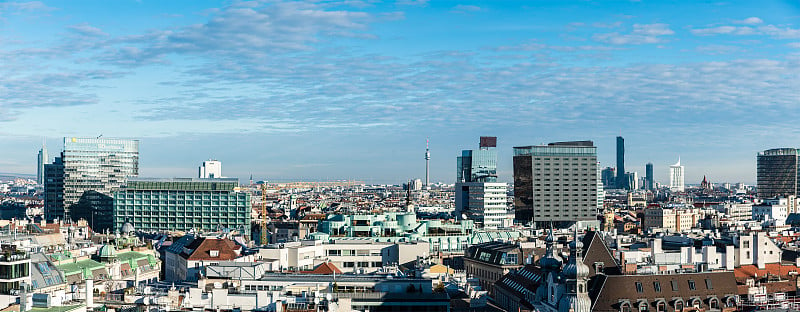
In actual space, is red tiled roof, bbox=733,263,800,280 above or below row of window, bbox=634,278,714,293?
below

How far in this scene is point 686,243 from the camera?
13450 centimetres

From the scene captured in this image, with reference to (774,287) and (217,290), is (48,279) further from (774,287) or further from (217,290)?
(774,287)

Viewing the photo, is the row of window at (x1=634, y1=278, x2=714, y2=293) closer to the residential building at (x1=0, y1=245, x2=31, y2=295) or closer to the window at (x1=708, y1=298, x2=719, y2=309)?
the window at (x1=708, y1=298, x2=719, y2=309)

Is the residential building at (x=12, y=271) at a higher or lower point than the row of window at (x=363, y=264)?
higher

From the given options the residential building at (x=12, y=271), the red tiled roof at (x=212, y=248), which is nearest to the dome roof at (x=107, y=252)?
the red tiled roof at (x=212, y=248)

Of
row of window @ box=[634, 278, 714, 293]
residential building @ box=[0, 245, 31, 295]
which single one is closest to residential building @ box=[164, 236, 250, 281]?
residential building @ box=[0, 245, 31, 295]

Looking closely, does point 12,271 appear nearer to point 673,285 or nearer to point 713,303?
point 673,285

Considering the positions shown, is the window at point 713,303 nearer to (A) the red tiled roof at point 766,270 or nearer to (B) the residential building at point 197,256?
(A) the red tiled roof at point 766,270

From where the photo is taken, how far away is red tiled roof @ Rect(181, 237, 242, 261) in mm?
124688

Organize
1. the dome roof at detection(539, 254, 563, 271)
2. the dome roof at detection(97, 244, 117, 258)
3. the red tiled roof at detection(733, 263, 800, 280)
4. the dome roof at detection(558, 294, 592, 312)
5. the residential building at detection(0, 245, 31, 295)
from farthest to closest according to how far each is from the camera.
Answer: the dome roof at detection(97, 244, 117, 258) → the red tiled roof at detection(733, 263, 800, 280) → the dome roof at detection(539, 254, 563, 271) → the dome roof at detection(558, 294, 592, 312) → the residential building at detection(0, 245, 31, 295)

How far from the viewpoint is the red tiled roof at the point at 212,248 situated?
409ft

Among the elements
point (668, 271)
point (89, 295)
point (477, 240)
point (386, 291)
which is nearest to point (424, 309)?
point (386, 291)

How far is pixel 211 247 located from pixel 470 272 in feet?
119

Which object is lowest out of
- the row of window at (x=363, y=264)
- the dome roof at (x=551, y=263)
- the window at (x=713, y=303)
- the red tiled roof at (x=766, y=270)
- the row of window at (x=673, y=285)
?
the row of window at (x=363, y=264)
